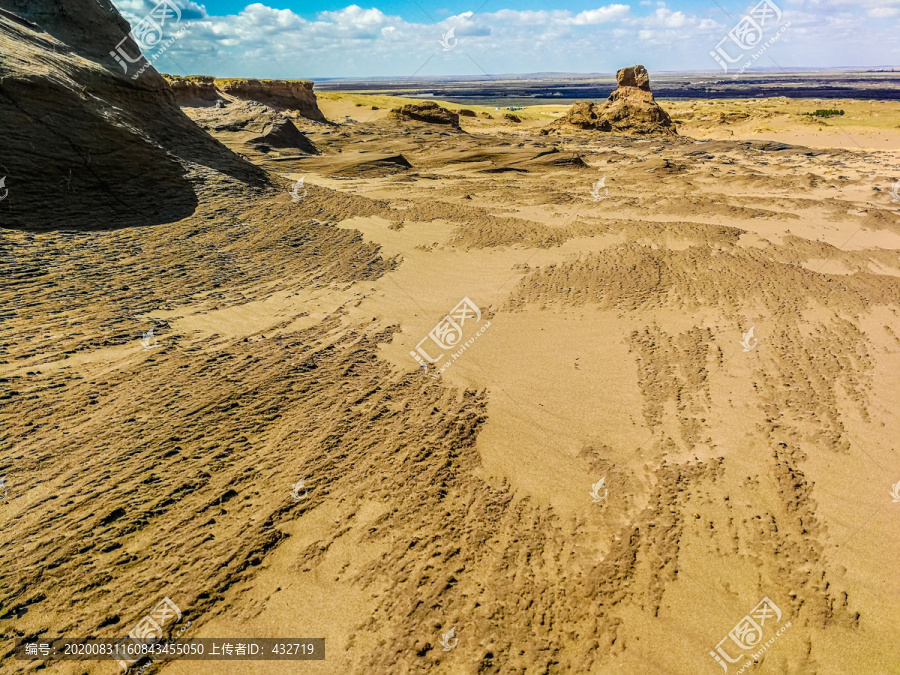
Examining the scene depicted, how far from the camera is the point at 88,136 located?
743 centimetres

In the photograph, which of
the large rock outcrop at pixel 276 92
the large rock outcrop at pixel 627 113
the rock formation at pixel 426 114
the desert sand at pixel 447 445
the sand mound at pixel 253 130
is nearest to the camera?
the desert sand at pixel 447 445

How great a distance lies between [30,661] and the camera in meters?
2.35

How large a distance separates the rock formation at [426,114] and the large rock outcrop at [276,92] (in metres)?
5.29

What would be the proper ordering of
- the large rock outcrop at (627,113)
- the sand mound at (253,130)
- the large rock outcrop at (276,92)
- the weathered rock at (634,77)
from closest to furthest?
the sand mound at (253,130) < the large rock outcrop at (276,92) < the large rock outcrop at (627,113) < the weathered rock at (634,77)

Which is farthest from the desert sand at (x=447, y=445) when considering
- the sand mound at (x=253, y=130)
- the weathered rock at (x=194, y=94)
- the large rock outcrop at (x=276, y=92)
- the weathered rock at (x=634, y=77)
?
the weathered rock at (x=634, y=77)

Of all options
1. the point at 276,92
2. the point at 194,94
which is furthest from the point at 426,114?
the point at 194,94

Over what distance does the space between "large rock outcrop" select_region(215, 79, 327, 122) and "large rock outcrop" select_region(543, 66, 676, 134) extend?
15.0 m

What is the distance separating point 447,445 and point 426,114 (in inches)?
1090

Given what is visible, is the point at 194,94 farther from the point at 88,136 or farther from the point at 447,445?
the point at 447,445

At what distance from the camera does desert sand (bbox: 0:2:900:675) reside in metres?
2.78

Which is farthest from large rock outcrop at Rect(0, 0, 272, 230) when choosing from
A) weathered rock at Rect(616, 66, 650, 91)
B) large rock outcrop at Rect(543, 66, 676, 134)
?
weathered rock at Rect(616, 66, 650, 91)

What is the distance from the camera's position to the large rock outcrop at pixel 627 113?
28.1 m

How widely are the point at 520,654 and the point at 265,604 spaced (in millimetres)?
1495

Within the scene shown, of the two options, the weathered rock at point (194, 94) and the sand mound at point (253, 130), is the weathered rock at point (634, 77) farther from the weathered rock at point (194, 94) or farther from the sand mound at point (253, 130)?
the weathered rock at point (194, 94)
